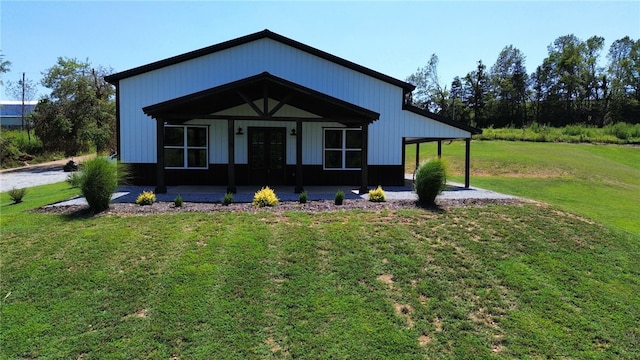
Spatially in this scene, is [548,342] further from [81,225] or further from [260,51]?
[260,51]

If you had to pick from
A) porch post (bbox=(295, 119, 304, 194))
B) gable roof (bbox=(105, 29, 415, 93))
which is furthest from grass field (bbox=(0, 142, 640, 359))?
gable roof (bbox=(105, 29, 415, 93))

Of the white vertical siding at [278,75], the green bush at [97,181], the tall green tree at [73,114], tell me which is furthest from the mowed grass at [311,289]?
the tall green tree at [73,114]

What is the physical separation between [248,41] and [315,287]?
37.8 ft

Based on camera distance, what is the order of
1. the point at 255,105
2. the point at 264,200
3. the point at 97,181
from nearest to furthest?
the point at 97,181 < the point at 264,200 < the point at 255,105

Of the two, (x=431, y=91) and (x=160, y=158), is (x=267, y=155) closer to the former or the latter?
(x=160, y=158)

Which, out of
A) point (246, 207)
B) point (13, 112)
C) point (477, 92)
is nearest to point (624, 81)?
point (477, 92)

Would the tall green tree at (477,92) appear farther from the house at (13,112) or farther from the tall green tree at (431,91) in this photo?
the house at (13,112)

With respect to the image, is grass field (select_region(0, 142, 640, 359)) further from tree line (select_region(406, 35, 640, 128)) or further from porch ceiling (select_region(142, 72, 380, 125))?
tree line (select_region(406, 35, 640, 128))

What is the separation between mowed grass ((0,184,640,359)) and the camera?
4441 mm

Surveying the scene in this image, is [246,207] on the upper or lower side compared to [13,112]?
lower

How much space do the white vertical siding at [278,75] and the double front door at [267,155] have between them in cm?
27

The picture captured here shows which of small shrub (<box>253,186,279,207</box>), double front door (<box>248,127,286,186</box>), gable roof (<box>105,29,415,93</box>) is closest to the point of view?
small shrub (<box>253,186,279,207</box>)

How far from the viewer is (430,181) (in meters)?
9.42

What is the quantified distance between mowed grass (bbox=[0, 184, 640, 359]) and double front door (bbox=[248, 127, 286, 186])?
6738 mm
